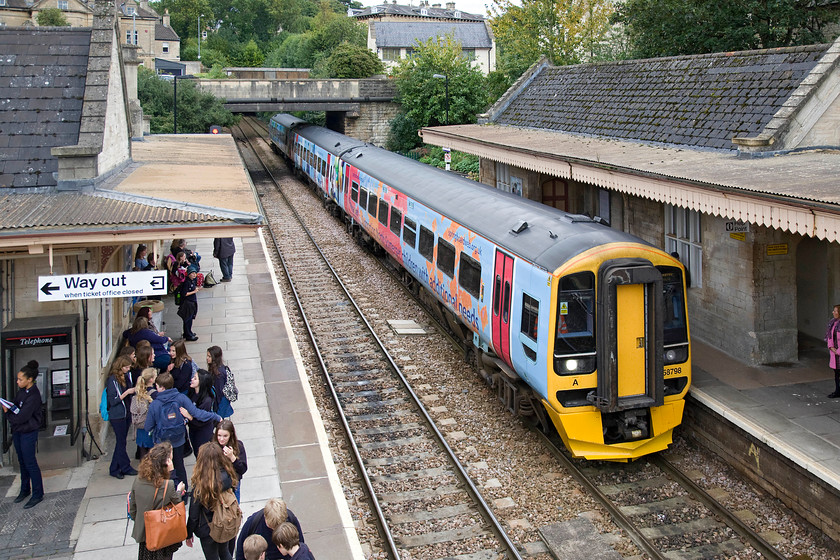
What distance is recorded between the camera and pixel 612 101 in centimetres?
1786

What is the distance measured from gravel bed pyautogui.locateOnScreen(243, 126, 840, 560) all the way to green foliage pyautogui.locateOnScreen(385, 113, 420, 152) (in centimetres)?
2995

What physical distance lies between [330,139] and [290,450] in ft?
66.0

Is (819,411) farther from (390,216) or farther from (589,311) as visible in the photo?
(390,216)

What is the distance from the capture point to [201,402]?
8.78 m

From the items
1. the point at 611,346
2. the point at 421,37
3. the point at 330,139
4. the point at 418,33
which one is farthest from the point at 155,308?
the point at 421,37

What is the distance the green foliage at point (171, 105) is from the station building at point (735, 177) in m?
24.1

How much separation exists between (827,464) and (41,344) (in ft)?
28.4

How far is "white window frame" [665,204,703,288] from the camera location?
501 inches

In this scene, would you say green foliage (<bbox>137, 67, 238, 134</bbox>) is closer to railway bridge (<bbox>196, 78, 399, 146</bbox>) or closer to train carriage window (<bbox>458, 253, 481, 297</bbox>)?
railway bridge (<bbox>196, 78, 399, 146</bbox>)

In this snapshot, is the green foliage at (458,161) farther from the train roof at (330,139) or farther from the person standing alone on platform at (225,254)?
the person standing alone on platform at (225,254)

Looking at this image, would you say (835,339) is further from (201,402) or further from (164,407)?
(164,407)

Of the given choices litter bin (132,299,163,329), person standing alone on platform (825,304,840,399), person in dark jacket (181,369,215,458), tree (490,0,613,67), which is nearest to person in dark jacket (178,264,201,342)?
litter bin (132,299,163,329)

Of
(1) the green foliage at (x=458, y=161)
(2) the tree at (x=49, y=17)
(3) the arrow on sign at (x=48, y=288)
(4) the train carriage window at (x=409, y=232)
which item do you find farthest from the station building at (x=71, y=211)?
(2) the tree at (x=49, y=17)

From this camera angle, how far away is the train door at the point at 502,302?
10227mm
